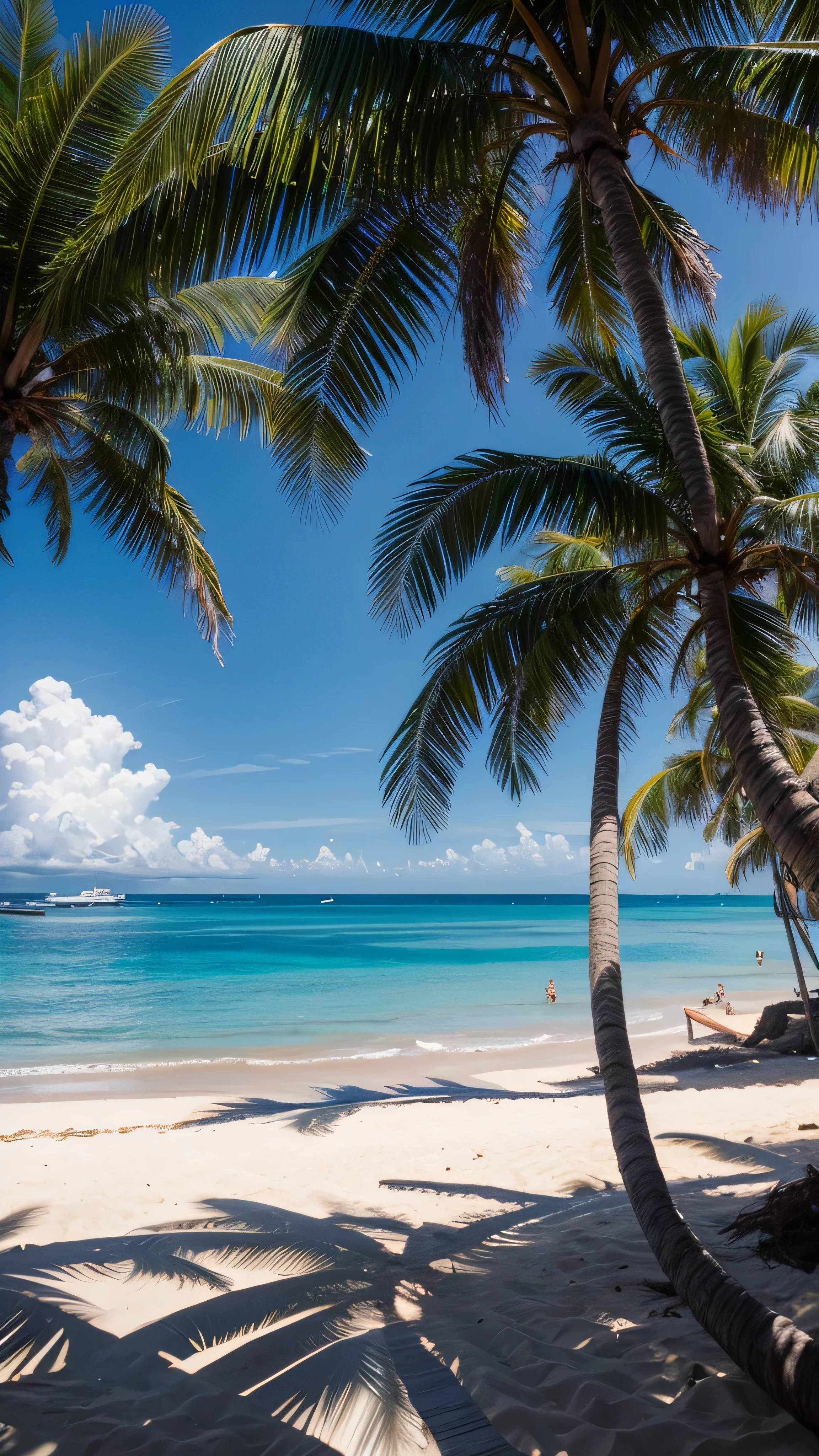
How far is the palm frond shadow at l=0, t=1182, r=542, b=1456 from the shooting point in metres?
2.57

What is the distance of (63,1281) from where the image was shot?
393 centimetres

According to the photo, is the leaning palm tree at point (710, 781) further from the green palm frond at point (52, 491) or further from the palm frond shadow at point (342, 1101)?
the green palm frond at point (52, 491)

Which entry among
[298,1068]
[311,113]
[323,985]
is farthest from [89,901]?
[311,113]

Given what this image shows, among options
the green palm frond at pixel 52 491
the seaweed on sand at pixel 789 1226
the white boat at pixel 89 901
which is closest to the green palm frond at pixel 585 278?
the green palm frond at pixel 52 491

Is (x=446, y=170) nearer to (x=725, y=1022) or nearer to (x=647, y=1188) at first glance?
(x=647, y=1188)

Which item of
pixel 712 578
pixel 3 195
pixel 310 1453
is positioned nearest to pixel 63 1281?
pixel 310 1453

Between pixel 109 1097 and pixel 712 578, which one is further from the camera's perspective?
pixel 109 1097

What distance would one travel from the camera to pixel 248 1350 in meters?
3.20

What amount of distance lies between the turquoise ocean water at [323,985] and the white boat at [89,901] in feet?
56.8

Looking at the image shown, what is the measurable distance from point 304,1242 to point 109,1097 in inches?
289

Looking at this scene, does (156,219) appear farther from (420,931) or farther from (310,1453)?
(420,931)

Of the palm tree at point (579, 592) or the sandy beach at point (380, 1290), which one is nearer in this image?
the sandy beach at point (380, 1290)

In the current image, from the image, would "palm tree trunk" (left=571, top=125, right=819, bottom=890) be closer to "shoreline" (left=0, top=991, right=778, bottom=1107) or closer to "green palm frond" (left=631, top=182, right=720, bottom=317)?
"green palm frond" (left=631, top=182, right=720, bottom=317)

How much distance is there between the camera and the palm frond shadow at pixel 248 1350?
8.43 feet
